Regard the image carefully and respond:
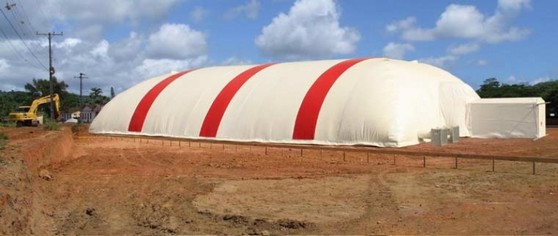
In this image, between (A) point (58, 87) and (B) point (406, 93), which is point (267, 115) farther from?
(A) point (58, 87)

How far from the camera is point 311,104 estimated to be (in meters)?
33.1

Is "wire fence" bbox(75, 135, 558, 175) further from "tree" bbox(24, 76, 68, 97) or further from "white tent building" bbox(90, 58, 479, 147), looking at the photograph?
"tree" bbox(24, 76, 68, 97)

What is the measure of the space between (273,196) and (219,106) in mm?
24671

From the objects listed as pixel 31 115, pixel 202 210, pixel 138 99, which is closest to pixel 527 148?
pixel 202 210

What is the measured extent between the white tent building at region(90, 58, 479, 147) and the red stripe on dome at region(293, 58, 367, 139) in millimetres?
63

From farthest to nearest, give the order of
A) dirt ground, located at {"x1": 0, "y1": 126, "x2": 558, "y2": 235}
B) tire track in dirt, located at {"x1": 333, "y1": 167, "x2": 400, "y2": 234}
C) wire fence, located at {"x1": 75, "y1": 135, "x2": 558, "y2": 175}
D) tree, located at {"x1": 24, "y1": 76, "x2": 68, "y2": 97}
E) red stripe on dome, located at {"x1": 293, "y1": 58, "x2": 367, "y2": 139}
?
tree, located at {"x1": 24, "y1": 76, "x2": 68, "y2": 97}
red stripe on dome, located at {"x1": 293, "y1": 58, "x2": 367, "y2": 139}
wire fence, located at {"x1": 75, "y1": 135, "x2": 558, "y2": 175}
dirt ground, located at {"x1": 0, "y1": 126, "x2": 558, "y2": 235}
tire track in dirt, located at {"x1": 333, "y1": 167, "x2": 400, "y2": 234}

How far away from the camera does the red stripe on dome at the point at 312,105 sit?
3216cm

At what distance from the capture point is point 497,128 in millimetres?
34750

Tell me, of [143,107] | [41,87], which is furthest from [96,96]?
[143,107]

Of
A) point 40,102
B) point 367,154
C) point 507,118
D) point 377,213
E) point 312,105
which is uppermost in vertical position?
point 40,102

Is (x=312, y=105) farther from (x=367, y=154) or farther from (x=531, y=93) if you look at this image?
(x=531, y=93)

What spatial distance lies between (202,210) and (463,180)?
826cm

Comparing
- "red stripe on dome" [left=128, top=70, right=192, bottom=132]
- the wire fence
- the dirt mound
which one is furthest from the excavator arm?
the dirt mound

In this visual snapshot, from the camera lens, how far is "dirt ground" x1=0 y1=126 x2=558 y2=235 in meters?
10.2
